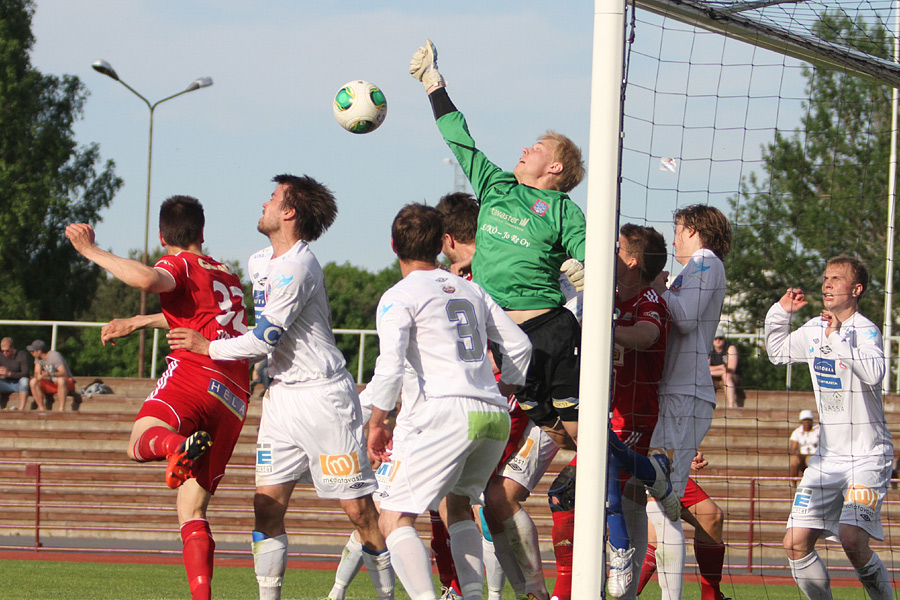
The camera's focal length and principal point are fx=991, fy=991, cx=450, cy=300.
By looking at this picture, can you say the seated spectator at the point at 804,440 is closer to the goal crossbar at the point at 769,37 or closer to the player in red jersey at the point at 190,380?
the goal crossbar at the point at 769,37

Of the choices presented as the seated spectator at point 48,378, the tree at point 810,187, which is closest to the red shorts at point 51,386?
the seated spectator at point 48,378

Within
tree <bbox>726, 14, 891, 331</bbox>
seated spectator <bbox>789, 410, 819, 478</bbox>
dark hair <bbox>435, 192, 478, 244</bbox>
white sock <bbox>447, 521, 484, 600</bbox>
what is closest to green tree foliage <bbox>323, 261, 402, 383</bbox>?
seated spectator <bbox>789, 410, 819, 478</bbox>

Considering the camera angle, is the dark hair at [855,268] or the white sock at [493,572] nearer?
the dark hair at [855,268]

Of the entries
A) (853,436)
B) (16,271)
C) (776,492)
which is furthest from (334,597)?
(16,271)

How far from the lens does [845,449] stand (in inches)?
229

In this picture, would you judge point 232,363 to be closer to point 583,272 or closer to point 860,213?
point 583,272

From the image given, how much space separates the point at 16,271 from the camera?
38062mm

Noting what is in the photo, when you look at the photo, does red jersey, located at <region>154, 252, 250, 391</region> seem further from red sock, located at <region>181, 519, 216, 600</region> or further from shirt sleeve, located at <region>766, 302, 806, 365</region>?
shirt sleeve, located at <region>766, 302, 806, 365</region>

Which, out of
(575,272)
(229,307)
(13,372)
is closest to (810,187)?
(575,272)

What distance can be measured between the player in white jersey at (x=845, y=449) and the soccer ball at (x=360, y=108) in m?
2.84

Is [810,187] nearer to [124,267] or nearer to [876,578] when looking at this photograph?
[876,578]

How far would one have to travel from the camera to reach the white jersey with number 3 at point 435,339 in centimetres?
446

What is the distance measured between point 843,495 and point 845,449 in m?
0.28

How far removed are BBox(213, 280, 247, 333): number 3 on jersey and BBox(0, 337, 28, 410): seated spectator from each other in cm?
1588
